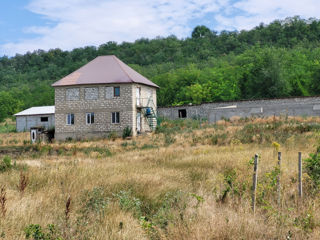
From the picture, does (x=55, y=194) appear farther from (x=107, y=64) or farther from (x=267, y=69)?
(x=267, y=69)

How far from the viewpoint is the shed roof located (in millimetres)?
34281

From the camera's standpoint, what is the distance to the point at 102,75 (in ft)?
115

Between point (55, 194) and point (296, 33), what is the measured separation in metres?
87.5

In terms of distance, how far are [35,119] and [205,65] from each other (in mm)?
46222

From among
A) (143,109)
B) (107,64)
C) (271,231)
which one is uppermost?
(107,64)

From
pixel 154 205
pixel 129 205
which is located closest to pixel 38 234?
pixel 129 205

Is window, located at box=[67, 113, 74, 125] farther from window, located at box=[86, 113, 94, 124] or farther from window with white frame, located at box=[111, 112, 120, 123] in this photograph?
window with white frame, located at box=[111, 112, 120, 123]

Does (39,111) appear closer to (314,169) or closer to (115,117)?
(115,117)

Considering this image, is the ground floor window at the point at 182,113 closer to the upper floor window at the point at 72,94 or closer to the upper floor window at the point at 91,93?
the upper floor window at the point at 91,93

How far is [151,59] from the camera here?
9869 centimetres

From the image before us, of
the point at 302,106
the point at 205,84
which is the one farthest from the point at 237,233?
the point at 205,84

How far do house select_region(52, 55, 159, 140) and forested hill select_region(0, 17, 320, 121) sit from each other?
2696 centimetres

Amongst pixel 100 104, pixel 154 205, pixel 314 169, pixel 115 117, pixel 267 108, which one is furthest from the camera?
pixel 267 108

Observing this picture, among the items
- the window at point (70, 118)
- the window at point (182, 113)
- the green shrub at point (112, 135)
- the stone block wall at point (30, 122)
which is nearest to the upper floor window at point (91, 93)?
the window at point (70, 118)
